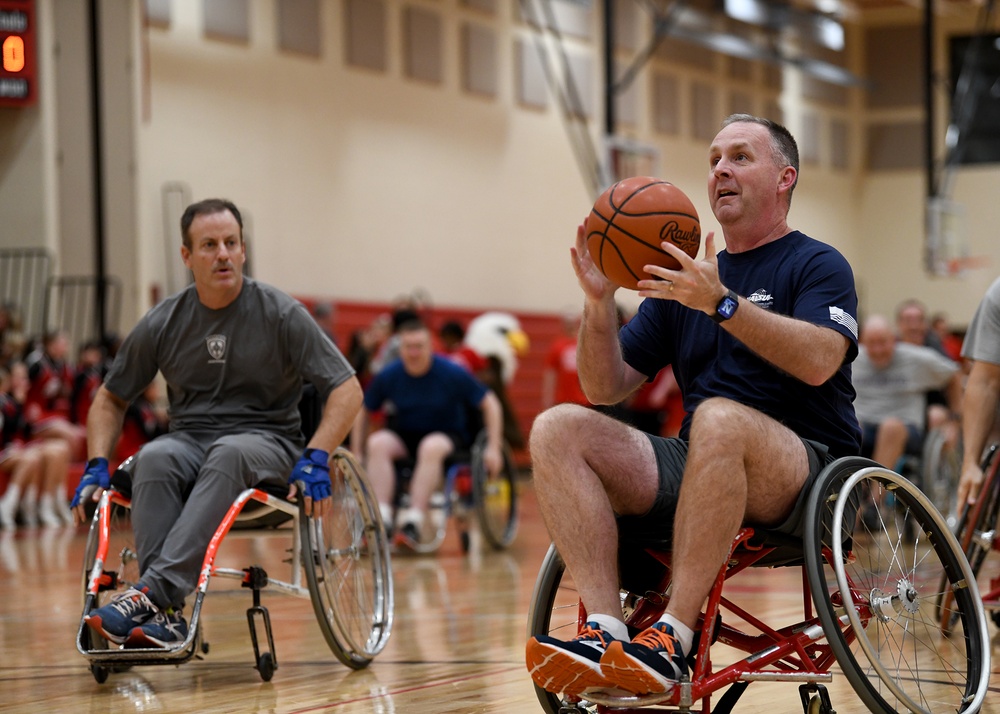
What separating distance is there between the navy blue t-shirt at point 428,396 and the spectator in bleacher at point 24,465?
2.59 m

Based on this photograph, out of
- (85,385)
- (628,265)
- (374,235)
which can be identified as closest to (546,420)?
(628,265)

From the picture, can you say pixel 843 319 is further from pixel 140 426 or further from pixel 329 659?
pixel 140 426

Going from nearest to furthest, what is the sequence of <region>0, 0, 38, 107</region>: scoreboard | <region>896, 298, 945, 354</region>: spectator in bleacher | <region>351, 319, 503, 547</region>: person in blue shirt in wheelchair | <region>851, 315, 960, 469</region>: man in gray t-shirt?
<region>351, 319, 503, 547</region>: person in blue shirt in wheelchair → <region>851, 315, 960, 469</region>: man in gray t-shirt → <region>0, 0, 38, 107</region>: scoreboard → <region>896, 298, 945, 354</region>: spectator in bleacher

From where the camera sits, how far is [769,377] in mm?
2592

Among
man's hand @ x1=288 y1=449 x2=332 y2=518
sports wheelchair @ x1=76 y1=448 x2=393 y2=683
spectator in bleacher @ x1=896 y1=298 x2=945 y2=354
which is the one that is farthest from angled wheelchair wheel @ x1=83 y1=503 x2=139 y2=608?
spectator in bleacher @ x1=896 y1=298 x2=945 y2=354

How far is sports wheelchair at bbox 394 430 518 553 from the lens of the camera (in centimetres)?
657

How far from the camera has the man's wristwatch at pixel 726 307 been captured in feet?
7.66

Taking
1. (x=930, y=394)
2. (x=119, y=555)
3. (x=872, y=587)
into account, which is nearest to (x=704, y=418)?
(x=872, y=587)

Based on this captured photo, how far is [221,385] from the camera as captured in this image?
368 centimetres

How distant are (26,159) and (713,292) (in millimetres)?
8395

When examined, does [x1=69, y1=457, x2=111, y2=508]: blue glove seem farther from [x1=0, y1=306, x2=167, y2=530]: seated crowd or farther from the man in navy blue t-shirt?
[x1=0, y1=306, x2=167, y2=530]: seated crowd

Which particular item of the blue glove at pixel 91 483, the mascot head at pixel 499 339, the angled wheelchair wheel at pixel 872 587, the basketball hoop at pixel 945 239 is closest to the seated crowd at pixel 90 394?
the mascot head at pixel 499 339

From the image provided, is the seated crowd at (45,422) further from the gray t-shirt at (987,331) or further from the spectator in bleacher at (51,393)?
the gray t-shirt at (987,331)

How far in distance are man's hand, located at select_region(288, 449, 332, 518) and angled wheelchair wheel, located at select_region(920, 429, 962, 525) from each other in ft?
13.2
